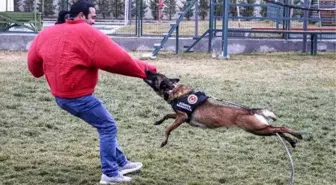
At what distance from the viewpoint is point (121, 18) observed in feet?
71.3

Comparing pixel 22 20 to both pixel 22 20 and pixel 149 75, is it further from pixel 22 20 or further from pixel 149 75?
pixel 149 75

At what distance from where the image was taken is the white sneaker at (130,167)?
19.5 ft

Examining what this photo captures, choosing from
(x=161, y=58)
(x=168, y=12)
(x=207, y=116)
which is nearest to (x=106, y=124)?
(x=207, y=116)

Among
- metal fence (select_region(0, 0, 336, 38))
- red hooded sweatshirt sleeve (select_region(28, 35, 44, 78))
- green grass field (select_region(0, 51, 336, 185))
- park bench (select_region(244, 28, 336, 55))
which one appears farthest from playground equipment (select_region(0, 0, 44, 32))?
red hooded sweatshirt sleeve (select_region(28, 35, 44, 78))

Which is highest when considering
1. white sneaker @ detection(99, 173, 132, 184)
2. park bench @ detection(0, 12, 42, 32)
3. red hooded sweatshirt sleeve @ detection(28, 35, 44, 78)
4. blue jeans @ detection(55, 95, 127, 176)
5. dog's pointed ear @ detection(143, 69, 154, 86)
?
park bench @ detection(0, 12, 42, 32)

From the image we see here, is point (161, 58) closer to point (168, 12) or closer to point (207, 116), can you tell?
point (168, 12)

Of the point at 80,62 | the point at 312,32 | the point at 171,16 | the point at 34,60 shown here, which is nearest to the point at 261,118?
the point at 80,62

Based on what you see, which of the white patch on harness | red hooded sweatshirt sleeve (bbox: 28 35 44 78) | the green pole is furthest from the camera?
the green pole

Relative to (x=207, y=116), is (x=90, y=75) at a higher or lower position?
higher

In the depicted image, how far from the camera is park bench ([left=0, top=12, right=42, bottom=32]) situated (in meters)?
18.3

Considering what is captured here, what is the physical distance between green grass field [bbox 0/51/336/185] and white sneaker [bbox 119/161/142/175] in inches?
3.4

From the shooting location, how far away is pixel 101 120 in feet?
17.7

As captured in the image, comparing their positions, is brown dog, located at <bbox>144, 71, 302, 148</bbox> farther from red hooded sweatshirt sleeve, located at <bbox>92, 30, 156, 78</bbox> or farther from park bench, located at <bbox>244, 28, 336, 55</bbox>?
park bench, located at <bbox>244, 28, 336, 55</bbox>

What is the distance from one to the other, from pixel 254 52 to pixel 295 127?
9694mm
